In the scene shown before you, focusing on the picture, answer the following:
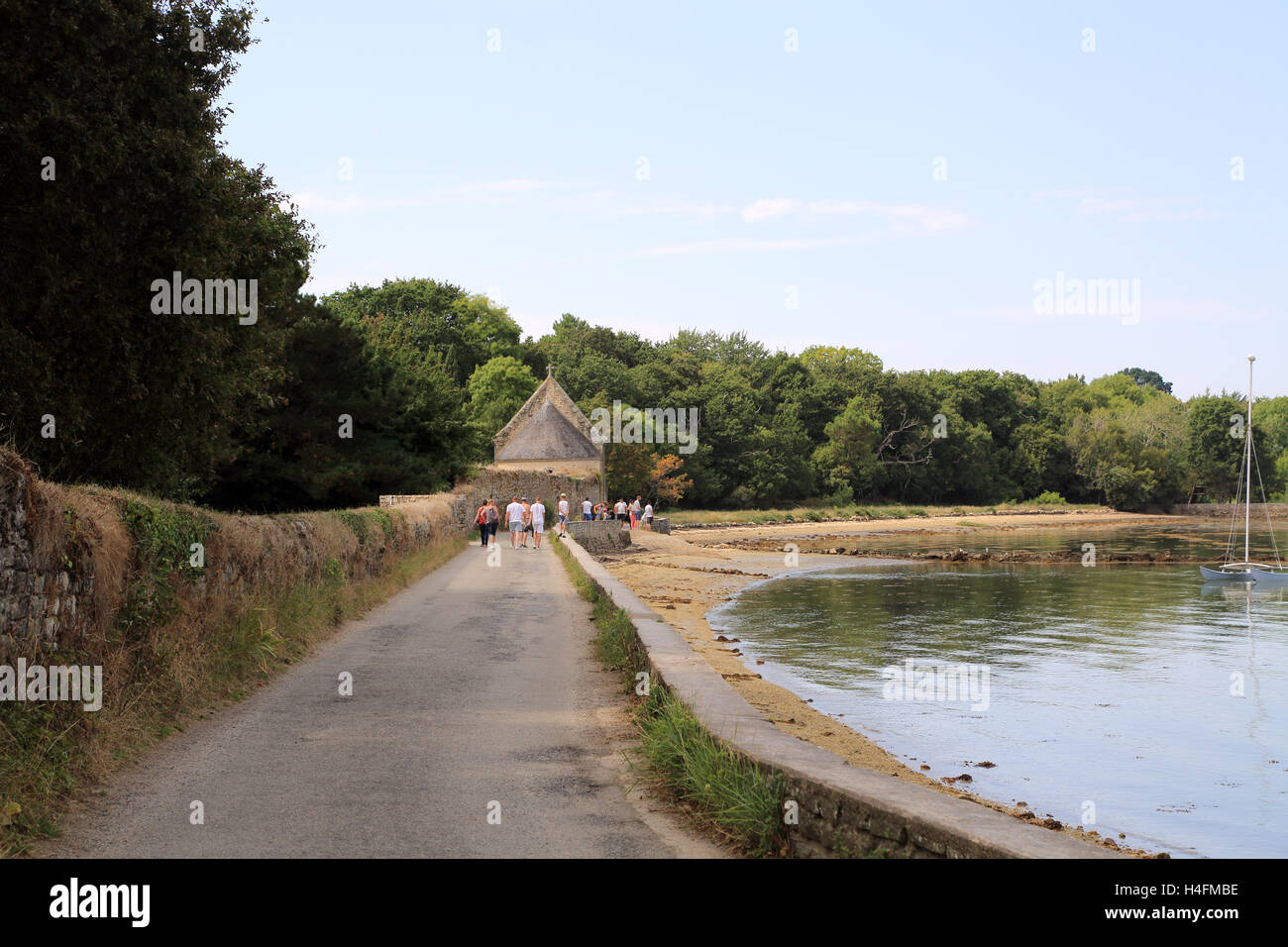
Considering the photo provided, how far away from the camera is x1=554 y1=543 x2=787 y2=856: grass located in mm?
5828

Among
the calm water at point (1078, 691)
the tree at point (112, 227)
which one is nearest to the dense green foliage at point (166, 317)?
the tree at point (112, 227)

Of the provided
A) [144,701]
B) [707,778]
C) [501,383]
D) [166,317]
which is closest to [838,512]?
[501,383]

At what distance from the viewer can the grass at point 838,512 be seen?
7400 centimetres

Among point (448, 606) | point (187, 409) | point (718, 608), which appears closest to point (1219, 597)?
point (718, 608)

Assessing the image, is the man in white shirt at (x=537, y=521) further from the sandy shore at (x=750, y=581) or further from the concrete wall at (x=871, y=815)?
the concrete wall at (x=871, y=815)

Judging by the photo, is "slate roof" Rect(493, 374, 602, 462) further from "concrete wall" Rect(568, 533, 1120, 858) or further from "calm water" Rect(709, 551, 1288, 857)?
"concrete wall" Rect(568, 533, 1120, 858)

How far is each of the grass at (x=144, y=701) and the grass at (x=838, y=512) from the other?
57.6m

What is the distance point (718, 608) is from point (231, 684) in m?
17.9

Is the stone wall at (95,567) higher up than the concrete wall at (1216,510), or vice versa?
the stone wall at (95,567)

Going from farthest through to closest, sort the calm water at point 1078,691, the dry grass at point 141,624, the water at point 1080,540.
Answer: the water at point 1080,540, the calm water at point 1078,691, the dry grass at point 141,624

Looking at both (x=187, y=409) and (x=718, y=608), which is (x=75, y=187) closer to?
(x=187, y=409)

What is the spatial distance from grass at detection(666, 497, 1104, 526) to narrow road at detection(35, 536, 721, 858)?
5894 centimetres

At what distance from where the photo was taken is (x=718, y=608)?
2698 cm

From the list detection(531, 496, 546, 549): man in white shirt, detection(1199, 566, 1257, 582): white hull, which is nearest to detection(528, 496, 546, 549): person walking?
detection(531, 496, 546, 549): man in white shirt
